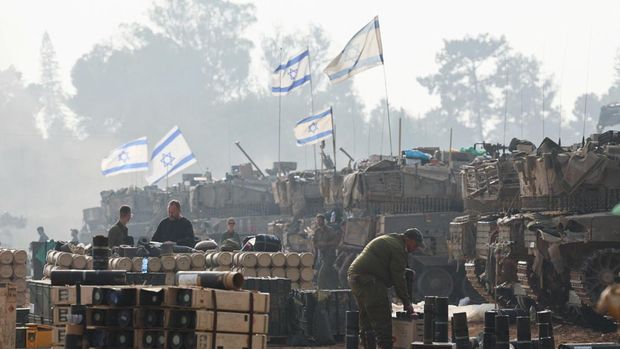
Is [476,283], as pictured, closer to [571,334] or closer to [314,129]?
[571,334]

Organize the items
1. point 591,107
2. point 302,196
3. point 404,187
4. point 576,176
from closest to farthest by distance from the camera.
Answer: point 576,176
point 404,187
point 302,196
point 591,107

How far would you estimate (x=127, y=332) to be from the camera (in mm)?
14984

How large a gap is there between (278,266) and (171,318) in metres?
9.44

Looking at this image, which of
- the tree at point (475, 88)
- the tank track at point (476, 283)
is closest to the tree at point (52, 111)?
the tree at point (475, 88)

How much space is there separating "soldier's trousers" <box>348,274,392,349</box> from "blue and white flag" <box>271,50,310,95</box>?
1463 inches

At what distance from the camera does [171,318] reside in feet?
48.7

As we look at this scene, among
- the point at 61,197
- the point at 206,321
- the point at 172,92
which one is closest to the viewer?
the point at 206,321

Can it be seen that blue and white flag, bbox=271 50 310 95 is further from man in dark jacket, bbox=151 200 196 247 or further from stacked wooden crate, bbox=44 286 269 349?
stacked wooden crate, bbox=44 286 269 349

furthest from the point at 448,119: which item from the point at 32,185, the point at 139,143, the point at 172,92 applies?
the point at 139,143

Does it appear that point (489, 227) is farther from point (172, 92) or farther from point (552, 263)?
point (172, 92)

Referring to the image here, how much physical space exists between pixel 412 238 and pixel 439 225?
20.2 meters

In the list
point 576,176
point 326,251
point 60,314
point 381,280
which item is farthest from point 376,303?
point 326,251

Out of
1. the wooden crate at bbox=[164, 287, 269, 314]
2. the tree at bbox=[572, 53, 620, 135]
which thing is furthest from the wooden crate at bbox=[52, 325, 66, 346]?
the tree at bbox=[572, 53, 620, 135]

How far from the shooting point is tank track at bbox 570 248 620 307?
24859 millimetres
